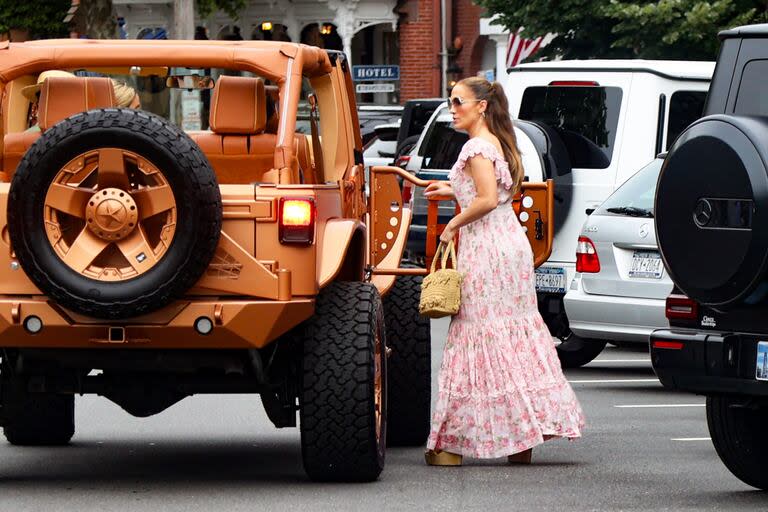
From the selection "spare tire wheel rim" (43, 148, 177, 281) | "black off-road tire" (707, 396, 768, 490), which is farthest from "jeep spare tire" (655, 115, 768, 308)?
"spare tire wheel rim" (43, 148, 177, 281)

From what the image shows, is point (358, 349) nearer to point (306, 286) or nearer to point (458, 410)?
point (306, 286)

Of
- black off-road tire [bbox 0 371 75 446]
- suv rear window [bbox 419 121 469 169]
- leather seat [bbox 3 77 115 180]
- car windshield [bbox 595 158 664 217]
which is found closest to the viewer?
leather seat [bbox 3 77 115 180]

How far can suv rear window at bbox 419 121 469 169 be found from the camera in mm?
18812

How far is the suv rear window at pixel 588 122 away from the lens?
652 inches

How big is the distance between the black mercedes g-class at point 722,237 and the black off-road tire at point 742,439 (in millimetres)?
240

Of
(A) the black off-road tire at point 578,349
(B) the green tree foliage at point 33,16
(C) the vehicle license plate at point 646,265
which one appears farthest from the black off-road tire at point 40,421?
(B) the green tree foliage at point 33,16

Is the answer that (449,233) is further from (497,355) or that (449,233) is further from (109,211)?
(109,211)

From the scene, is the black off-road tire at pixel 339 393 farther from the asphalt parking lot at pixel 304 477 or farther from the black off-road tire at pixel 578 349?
the black off-road tire at pixel 578 349

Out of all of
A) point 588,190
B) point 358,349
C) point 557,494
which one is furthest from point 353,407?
point 588,190

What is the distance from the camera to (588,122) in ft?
54.9

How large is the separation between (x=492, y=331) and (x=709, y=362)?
172 centimetres

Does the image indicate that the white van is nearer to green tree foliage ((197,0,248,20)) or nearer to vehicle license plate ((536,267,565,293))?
vehicle license plate ((536,267,565,293))

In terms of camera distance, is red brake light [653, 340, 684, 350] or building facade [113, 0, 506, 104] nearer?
red brake light [653, 340, 684, 350]

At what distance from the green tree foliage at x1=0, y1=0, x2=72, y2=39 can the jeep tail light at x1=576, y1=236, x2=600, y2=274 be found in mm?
29377
